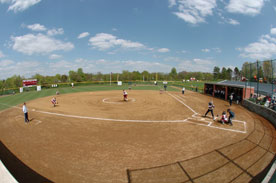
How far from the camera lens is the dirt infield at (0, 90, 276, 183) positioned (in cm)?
685

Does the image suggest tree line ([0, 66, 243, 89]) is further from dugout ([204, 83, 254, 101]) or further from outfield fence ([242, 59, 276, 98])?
outfield fence ([242, 59, 276, 98])

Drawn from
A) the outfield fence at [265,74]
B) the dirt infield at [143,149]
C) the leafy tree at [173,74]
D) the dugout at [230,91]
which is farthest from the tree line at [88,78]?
the dirt infield at [143,149]

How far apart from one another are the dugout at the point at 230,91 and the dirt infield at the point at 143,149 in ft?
32.1

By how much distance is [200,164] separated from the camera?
748 centimetres

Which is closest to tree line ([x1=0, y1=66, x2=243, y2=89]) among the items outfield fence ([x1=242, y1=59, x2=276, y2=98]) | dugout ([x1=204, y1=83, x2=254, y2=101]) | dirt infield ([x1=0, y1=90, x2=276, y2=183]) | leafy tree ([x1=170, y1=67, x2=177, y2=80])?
leafy tree ([x1=170, y1=67, x2=177, y2=80])

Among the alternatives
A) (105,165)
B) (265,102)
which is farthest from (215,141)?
(265,102)

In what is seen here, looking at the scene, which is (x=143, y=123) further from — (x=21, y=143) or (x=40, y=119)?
(x=40, y=119)

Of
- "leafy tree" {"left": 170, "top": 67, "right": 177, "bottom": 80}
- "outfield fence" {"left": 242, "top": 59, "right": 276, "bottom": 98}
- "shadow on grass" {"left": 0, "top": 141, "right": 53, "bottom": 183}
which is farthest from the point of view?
"leafy tree" {"left": 170, "top": 67, "right": 177, "bottom": 80}

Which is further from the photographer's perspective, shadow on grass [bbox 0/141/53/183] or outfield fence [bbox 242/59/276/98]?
outfield fence [bbox 242/59/276/98]

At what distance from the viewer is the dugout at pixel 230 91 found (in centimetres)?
2328

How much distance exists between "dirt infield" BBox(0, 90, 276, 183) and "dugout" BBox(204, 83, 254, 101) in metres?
9.79

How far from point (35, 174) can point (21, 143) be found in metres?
4.88

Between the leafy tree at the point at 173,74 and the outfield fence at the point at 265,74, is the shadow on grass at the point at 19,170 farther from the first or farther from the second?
the leafy tree at the point at 173,74

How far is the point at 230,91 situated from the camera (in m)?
27.9
